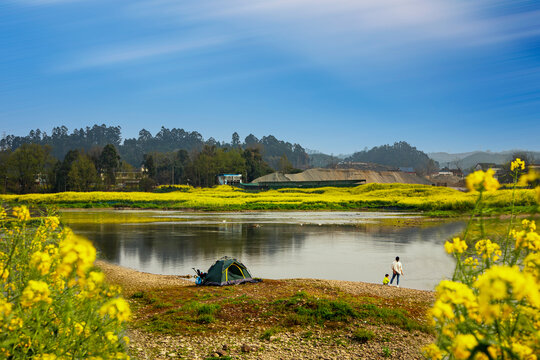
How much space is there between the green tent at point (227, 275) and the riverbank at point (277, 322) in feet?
2.08

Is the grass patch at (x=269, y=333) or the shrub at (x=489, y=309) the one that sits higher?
the shrub at (x=489, y=309)

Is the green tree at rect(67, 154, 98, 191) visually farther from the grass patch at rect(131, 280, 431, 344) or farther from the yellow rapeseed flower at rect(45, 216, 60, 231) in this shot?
the yellow rapeseed flower at rect(45, 216, 60, 231)

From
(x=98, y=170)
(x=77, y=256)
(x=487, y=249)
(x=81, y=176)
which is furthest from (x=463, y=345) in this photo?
(x=98, y=170)

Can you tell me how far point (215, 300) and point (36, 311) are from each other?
899cm

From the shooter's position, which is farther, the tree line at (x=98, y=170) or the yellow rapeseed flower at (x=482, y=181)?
the tree line at (x=98, y=170)

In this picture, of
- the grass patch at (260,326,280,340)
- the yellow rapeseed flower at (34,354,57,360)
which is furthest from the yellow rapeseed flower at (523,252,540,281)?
the grass patch at (260,326,280,340)

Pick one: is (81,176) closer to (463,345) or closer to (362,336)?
(362,336)

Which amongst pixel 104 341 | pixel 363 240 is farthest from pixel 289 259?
pixel 104 341

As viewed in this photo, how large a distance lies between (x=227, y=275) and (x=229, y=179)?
10632cm

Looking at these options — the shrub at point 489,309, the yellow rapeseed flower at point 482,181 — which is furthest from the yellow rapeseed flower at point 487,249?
the yellow rapeseed flower at point 482,181

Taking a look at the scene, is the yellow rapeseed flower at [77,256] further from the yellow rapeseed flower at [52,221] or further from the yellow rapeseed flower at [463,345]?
the yellow rapeseed flower at [52,221]

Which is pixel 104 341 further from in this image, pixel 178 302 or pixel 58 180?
pixel 58 180

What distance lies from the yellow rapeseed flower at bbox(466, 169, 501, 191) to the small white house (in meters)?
116

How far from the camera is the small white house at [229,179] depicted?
390 ft
